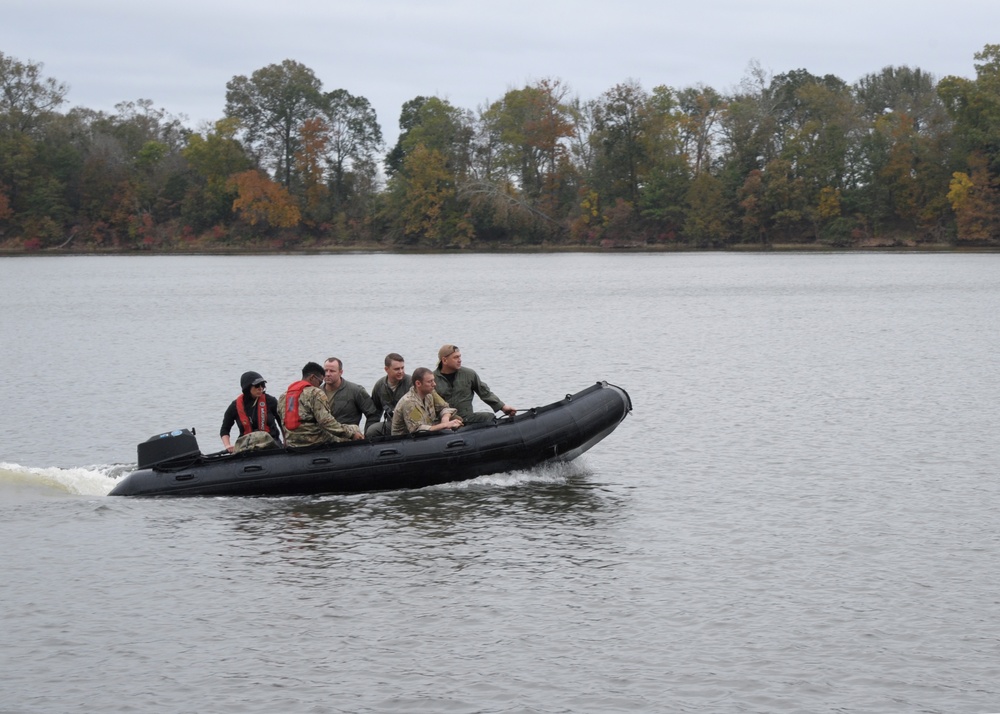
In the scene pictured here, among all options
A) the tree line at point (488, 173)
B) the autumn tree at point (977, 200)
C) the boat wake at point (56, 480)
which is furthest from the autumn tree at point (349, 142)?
the boat wake at point (56, 480)

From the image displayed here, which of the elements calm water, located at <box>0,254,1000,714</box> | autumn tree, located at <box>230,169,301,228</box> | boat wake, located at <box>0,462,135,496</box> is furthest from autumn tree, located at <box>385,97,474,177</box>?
boat wake, located at <box>0,462,135,496</box>

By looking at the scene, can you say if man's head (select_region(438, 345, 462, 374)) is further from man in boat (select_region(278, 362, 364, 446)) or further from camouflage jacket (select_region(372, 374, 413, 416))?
man in boat (select_region(278, 362, 364, 446))

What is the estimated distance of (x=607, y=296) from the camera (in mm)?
50938

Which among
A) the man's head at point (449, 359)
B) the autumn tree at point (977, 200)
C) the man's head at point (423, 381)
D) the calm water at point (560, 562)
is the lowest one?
the calm water at point (560, 562)

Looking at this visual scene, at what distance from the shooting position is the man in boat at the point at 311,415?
14.2 m

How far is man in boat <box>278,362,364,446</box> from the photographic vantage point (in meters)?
14.2

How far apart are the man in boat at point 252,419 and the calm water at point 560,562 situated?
0.72m

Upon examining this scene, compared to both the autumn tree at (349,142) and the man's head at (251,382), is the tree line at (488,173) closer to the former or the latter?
the autumn tree at (349,142)

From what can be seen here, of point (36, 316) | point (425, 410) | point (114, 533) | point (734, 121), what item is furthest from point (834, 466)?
point (734, 121)

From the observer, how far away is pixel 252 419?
48.4ft

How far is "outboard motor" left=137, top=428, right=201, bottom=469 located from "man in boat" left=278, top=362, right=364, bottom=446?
1.17 meters

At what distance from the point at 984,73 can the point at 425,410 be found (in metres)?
76.0

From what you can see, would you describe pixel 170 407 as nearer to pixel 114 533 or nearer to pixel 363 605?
pixel 114 533

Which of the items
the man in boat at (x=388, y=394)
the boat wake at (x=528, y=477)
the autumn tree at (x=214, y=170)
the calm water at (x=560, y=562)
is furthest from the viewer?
the autumn tree at (x=214, y=170)
